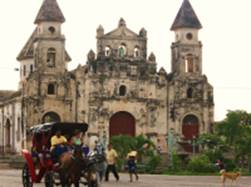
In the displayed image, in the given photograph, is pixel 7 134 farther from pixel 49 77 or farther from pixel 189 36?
pixel 189 36

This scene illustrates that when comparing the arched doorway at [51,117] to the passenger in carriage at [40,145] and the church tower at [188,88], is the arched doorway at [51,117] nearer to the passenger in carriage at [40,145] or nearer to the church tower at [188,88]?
the church tower at [188,88]

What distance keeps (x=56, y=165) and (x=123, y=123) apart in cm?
4494

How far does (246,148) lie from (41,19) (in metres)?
23.0

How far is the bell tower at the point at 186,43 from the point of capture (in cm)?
6931

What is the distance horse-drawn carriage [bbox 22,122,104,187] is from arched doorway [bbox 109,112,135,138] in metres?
41.8

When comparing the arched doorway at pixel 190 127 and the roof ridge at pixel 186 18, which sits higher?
the roof ridge at pixel 186 18

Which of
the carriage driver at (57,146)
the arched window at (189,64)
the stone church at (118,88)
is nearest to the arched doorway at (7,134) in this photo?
the stone church at (118,88)

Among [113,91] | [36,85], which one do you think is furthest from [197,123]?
[36,85]

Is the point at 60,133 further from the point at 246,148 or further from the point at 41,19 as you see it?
the point at 41,19

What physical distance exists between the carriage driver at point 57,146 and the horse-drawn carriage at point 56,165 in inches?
8.0

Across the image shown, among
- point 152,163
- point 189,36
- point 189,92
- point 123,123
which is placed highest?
point 189,36

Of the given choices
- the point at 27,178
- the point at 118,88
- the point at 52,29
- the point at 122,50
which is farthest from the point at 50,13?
the point at 27,178

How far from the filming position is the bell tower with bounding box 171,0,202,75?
69312 millimetres

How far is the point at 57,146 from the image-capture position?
76.3 feet
